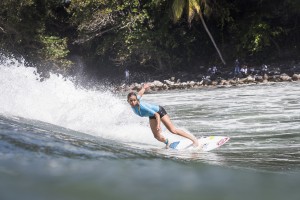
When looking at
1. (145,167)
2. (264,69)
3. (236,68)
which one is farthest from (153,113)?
(236,68)

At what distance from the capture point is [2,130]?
4445mm

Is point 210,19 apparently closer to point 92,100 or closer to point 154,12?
point 154,12

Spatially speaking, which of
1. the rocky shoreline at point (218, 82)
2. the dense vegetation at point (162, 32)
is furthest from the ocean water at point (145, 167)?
the dense vegetation at point (162, 32)

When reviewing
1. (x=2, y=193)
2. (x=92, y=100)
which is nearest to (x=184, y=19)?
(x=92, y=100)

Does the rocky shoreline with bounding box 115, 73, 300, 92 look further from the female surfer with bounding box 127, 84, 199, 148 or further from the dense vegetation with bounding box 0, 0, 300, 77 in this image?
the female surfer with bounding box 127, 84, 199, 148

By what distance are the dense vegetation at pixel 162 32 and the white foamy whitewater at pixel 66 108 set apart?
11571mm

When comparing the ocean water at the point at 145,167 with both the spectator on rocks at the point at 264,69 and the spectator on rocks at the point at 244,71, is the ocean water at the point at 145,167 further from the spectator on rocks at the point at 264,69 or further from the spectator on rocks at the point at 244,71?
the spectator on rocks at the point at 244,71

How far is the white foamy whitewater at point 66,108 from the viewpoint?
8.65 m

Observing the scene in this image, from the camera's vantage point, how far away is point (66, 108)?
1074 centimetres

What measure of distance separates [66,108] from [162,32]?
15227 mm

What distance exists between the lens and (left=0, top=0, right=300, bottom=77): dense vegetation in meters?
24.0

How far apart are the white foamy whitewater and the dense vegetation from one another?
11.6 m

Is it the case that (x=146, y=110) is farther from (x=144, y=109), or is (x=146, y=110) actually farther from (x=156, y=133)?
(x=156, y=133)

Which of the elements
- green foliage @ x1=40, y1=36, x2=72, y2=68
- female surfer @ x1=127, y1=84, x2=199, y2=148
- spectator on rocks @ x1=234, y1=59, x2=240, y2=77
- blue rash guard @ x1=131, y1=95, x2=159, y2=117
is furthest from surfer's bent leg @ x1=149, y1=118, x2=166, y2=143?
green foliage @ x1=40, y1=36, x2=72, y2=68
